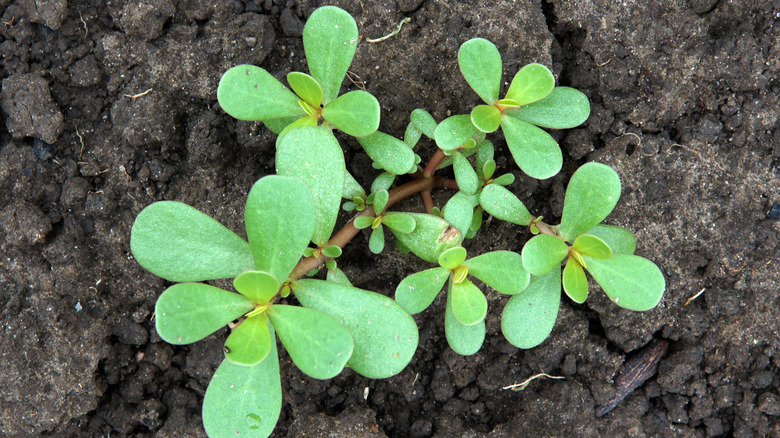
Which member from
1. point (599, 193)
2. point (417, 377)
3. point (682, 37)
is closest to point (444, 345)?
point (417, 377)

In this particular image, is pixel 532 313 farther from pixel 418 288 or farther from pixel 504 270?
pixel 418 288

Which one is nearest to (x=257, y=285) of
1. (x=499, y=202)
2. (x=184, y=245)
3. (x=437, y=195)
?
(x=184, y=245)

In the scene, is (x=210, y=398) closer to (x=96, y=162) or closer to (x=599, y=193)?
(x=96, y=162)

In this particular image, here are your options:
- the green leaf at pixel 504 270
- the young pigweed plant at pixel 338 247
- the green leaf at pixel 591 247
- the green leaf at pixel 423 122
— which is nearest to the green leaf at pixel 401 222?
the young pigweed plant at pixel 338 247

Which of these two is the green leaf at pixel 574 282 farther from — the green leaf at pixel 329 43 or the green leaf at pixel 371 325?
the green leaf at pixel 329 43

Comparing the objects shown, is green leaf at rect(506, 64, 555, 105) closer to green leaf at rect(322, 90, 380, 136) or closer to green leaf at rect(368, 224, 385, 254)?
green leaf at rect(322, 90, 380, 136)

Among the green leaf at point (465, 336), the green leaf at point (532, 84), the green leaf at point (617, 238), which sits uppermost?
the green leaf at point (532, 84)
